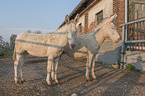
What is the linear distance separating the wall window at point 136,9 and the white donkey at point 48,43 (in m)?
4.56

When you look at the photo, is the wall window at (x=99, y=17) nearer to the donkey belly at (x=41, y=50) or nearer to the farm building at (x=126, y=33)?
the farm building at (x=126, y=33)

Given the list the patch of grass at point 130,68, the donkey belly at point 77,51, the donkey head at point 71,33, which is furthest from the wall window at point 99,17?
the donkey head at point 71,33

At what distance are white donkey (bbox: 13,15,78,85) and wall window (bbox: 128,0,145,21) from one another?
15.0ft

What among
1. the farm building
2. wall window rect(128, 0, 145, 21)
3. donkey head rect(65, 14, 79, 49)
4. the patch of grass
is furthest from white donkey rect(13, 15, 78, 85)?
wall window rect(128, 0, 145, 21)

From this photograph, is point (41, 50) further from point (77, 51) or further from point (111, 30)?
point (111, 30)

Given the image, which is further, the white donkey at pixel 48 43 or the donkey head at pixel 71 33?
the white donkey at pixel 48 43

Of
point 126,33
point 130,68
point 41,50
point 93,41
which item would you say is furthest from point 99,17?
point 41,50

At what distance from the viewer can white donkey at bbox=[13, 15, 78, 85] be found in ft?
9.81

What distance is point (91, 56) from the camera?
3.74 m

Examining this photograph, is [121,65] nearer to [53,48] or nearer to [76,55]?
[76,55]

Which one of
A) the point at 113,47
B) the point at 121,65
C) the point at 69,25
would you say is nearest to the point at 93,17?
the point at 113,47

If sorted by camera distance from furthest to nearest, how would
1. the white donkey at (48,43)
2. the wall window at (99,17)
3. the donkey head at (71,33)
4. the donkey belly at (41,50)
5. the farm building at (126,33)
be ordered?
the wall window at (99,17)
the farm building at (126,33)
the donkey belly at (41,50)
the white donkey at (48,43)
the donkey head at (71,33)

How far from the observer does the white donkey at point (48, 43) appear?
299 centimetres

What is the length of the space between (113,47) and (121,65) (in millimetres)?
1115
